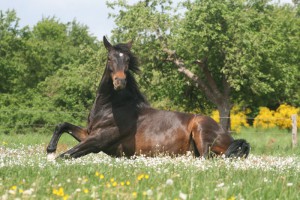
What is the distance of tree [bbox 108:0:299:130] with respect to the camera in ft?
94.1

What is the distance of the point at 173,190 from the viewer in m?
5.31

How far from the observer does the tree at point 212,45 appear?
28688 mm

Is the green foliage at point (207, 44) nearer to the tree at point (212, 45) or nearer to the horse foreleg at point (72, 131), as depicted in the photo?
the tree at point (212, 45)

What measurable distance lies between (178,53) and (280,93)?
9000 millimetres

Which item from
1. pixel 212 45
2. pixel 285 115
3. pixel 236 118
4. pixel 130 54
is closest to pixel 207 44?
pixel 212 45

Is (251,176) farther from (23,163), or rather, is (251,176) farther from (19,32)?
(19,32)

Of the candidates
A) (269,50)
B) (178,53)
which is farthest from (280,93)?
(178,53)

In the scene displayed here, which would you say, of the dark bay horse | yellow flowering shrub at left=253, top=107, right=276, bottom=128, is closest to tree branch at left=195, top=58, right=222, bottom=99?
yellow flowering shrub at left=253, top=107, right=276, bottom=128

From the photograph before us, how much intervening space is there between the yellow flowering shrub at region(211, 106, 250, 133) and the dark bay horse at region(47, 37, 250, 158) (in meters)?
29.4

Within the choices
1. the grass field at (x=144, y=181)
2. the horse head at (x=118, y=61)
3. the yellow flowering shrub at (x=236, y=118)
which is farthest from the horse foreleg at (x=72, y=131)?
the yellow flowering shrub at (x=236, y=118)

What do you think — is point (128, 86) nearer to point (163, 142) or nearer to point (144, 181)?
point (163, 142)

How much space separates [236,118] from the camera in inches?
1646

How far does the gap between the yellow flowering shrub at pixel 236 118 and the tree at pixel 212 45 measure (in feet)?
29.3

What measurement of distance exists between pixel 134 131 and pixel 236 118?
31.4m
